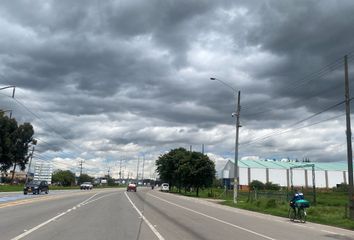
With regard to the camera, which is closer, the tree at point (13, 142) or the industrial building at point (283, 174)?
the tree at point (13, 142)

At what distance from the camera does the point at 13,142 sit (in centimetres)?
9412

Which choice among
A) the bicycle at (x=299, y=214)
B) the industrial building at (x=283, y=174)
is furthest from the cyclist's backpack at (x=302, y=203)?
the industrial building at (x=283, y=174)

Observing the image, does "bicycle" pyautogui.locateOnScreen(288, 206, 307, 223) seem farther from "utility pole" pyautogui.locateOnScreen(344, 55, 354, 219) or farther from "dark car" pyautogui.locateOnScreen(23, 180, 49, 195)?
"dark car" pyautogui.locateOnScreen(23, 180, 49, 195)

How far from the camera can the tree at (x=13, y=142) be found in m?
89.9

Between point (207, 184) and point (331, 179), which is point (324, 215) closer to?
point (207, 184)

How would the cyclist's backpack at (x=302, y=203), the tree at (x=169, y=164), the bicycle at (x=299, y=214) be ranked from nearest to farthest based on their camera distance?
the cyclist's backpack at (x=302, y=203) < the bicycle at (x=299, y=214) < the tree at (x=169, y=164)

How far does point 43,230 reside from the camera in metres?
15.6

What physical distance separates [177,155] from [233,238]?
8634 centimetres

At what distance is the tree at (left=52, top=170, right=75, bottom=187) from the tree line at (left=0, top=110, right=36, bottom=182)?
75774 mm

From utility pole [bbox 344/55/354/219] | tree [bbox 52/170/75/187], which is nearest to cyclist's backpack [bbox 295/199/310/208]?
utility pole [bbox 344/55/354/219]

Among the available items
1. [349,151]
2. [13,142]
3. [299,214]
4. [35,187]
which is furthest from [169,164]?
[299,214]

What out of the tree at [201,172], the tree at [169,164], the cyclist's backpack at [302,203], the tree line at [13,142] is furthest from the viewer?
the tree at [169,164]

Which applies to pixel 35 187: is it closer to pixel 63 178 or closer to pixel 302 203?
pixel 302 203

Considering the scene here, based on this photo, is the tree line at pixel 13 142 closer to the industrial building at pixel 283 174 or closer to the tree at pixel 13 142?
the tree at pixel 13 142
